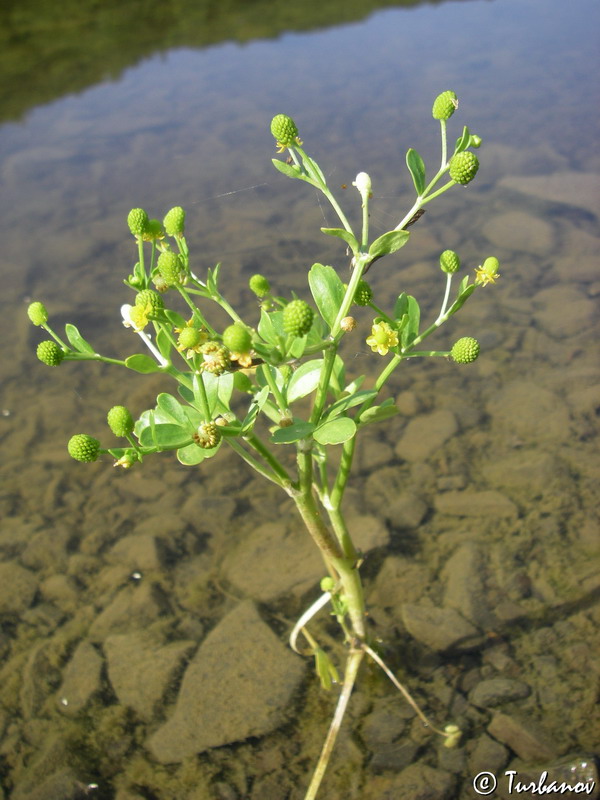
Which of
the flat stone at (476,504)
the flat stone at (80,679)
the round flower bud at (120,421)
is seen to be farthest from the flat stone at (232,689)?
the round flower bud at (120,421)

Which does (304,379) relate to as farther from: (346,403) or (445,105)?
(445,105)

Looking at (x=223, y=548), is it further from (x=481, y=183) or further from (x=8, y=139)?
(x=8, y=139)

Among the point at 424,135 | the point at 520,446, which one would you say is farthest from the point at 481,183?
the point at 520,446

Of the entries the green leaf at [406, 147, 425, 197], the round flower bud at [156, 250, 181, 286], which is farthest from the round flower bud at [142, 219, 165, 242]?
the green leaf at [406, 147, 425, 197]

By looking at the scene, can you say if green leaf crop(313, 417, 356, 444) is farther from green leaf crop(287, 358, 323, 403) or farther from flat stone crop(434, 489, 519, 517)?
flat stone crop(434, 489, 519, 517)

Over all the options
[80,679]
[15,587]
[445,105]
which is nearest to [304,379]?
[445,105]
